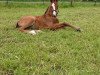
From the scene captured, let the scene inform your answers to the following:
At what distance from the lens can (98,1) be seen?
124 feet

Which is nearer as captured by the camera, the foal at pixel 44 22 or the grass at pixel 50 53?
the grass at pixel 50 53

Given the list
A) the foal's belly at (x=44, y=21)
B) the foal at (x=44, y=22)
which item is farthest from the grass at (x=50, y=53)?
the foal's belly at (x=44, y=21)

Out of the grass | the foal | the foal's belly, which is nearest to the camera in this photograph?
the grass

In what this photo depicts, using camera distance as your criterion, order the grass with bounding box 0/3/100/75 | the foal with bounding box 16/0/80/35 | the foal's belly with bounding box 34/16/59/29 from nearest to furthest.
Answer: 1. the grass with bounding box 0/3/100/75
2. the foal with bounding box 16/0/80/35
3. the foal's belly with bounding box 34/16/59/29

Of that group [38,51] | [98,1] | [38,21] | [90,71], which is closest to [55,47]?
[38,51]

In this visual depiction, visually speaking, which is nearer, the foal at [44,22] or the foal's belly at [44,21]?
the foal at [44,22]

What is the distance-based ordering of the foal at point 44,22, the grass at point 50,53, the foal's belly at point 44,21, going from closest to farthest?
the grass at point 50,53, the foal at point 44,22, the foal's belly at point 44,21

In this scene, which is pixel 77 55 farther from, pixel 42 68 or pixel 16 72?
pixel 16 72

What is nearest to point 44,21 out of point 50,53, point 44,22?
point 44,22

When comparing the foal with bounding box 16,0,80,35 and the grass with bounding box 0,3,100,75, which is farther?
the foal with bounding box 16,0,80,35

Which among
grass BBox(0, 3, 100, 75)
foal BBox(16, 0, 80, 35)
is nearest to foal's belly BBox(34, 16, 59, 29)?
foal BBox(16, 0, 80, 35)

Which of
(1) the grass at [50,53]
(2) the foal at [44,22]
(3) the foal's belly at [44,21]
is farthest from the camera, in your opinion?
(3) the foal's belly at [44,21]

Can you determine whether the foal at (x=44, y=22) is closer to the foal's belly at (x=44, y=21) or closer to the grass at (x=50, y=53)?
the foal's belly at (x=44, y=21)

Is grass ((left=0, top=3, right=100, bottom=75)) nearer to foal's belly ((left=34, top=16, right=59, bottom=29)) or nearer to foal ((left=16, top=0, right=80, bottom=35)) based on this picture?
foal ((left=16, top=0, right=80, bottom=35))
